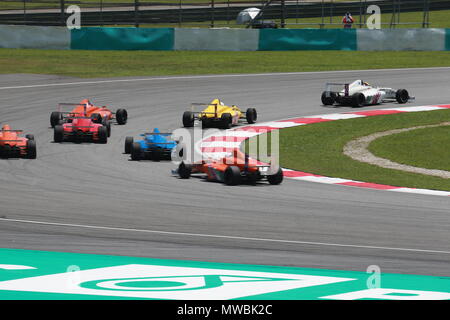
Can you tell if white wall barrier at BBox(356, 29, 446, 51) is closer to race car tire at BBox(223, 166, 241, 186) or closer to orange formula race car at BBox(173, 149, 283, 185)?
orange formula race car at BBox(173, 149, 283, 185)

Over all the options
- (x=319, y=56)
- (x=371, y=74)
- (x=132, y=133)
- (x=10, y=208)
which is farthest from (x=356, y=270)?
(x=319, y=56)

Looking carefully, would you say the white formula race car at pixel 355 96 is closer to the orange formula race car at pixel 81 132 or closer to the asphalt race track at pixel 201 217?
the asphalt race track at pixel 201 217

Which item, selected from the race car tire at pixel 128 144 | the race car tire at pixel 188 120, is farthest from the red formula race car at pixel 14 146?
the race car tire at pixel 188 120

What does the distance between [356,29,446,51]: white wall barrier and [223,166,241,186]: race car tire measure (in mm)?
→ 26738

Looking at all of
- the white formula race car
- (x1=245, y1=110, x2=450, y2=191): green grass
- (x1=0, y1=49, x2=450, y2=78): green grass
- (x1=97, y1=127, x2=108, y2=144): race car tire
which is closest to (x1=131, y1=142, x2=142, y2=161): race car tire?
(x1=97, y1=127, x2=108, y2=144): race car tire

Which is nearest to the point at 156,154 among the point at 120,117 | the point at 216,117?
the point at 216,117

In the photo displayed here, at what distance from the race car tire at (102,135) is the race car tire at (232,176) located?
18.1 feet

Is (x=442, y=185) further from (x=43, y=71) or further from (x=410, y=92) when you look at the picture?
(x=43, y=71)

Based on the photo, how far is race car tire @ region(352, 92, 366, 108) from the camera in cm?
2802

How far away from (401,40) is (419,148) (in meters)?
21.7

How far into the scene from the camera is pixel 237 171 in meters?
16.0

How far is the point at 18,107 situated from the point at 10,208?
13.8 metres

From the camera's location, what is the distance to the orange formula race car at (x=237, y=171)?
1606 cm

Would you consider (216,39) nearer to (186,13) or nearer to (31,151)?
(186,13)
